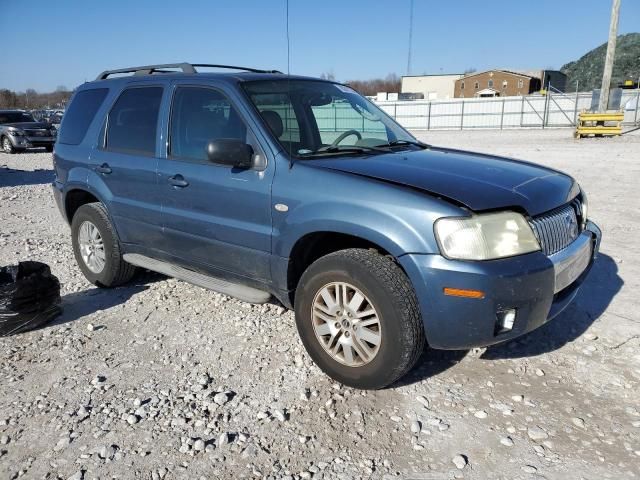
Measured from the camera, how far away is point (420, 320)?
2811 mm

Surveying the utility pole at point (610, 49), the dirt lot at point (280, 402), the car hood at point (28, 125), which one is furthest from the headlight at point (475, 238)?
the utility pole at point (610, 49)

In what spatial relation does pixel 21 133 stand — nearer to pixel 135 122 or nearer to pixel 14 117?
pixel 14 117

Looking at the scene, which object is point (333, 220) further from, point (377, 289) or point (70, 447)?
point (70, 447)

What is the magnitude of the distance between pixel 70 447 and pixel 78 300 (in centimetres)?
227

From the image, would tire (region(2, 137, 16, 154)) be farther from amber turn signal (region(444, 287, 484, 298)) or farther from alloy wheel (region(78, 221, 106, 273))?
amber turn signal (region(444, 287, 484, 298))

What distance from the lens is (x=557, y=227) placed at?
3031mm

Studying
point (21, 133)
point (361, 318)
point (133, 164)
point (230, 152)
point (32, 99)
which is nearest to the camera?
point (361, 318)

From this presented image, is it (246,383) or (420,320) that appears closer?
(420,320)

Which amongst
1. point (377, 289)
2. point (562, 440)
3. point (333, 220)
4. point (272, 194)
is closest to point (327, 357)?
point (377, 289)

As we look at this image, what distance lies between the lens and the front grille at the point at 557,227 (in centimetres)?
287

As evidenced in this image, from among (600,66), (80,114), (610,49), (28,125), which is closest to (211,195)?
(80,114)

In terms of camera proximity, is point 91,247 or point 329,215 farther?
point 91,247

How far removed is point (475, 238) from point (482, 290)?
268 millimetres

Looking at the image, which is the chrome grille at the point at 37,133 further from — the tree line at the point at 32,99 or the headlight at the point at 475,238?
the tree line at the point at 32,99
